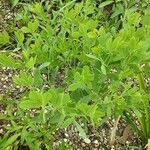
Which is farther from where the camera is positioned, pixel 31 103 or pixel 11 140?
pixel 11 140

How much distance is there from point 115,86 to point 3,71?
0.99 meters

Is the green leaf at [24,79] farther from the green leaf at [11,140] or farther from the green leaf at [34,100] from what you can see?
the green leaf at [11,140]

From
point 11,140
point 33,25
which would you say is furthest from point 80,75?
point 11,140

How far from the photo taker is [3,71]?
2.32 m

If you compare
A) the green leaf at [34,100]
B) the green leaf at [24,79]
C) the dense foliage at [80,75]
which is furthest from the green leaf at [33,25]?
the green leaf at [34,100]

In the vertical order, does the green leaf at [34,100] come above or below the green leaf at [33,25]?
below

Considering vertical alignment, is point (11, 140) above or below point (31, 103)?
below

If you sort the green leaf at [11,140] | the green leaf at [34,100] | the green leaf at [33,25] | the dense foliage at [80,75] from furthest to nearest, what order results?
the green leaf at [11,140] < the green leaf at [33,25] < the dense foliage at [80,75] < the green leaf at [34,100]

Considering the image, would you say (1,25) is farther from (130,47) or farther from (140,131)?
(130,47)

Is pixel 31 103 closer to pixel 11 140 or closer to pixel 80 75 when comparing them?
pixel 80 75

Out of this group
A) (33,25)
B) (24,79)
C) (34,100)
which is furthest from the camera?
(33,25)

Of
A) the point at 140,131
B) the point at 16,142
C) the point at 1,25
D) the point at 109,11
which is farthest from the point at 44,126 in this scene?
the point at 109,11

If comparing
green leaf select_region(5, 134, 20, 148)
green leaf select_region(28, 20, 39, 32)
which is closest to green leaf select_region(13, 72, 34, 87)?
green leaf select_region(28, 20, 39, 32)

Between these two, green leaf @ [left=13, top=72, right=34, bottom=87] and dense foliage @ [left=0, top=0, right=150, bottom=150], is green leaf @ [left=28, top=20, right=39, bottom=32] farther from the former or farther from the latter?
green leaf @ [left=13, top=72, right=34, bottom=87]
